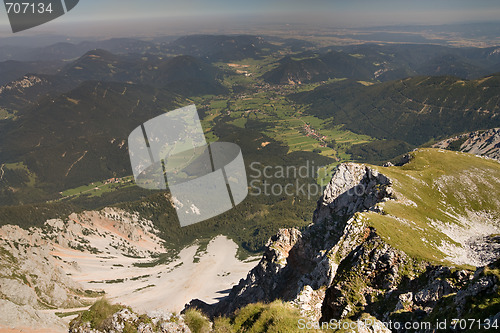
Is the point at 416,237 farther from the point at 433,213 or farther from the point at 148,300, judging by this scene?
the point at 148,300

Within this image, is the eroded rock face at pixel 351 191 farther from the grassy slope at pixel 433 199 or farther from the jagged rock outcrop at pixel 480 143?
the jagged rock outcrop at pixel 480 143

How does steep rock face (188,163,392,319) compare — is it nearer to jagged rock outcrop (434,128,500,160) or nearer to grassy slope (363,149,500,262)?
grassy slope (363,149,500,262)

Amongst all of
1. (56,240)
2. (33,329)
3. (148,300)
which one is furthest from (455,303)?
(56,240)

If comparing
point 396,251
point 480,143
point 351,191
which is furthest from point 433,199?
point 480,143

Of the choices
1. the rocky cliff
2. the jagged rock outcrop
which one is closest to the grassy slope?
the rocky cliff

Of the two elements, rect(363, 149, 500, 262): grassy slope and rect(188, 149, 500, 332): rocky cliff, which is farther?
rect(363, 149, 500, 262): grassy slope

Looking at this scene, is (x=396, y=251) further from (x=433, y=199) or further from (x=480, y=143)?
(x=480, y=143)
